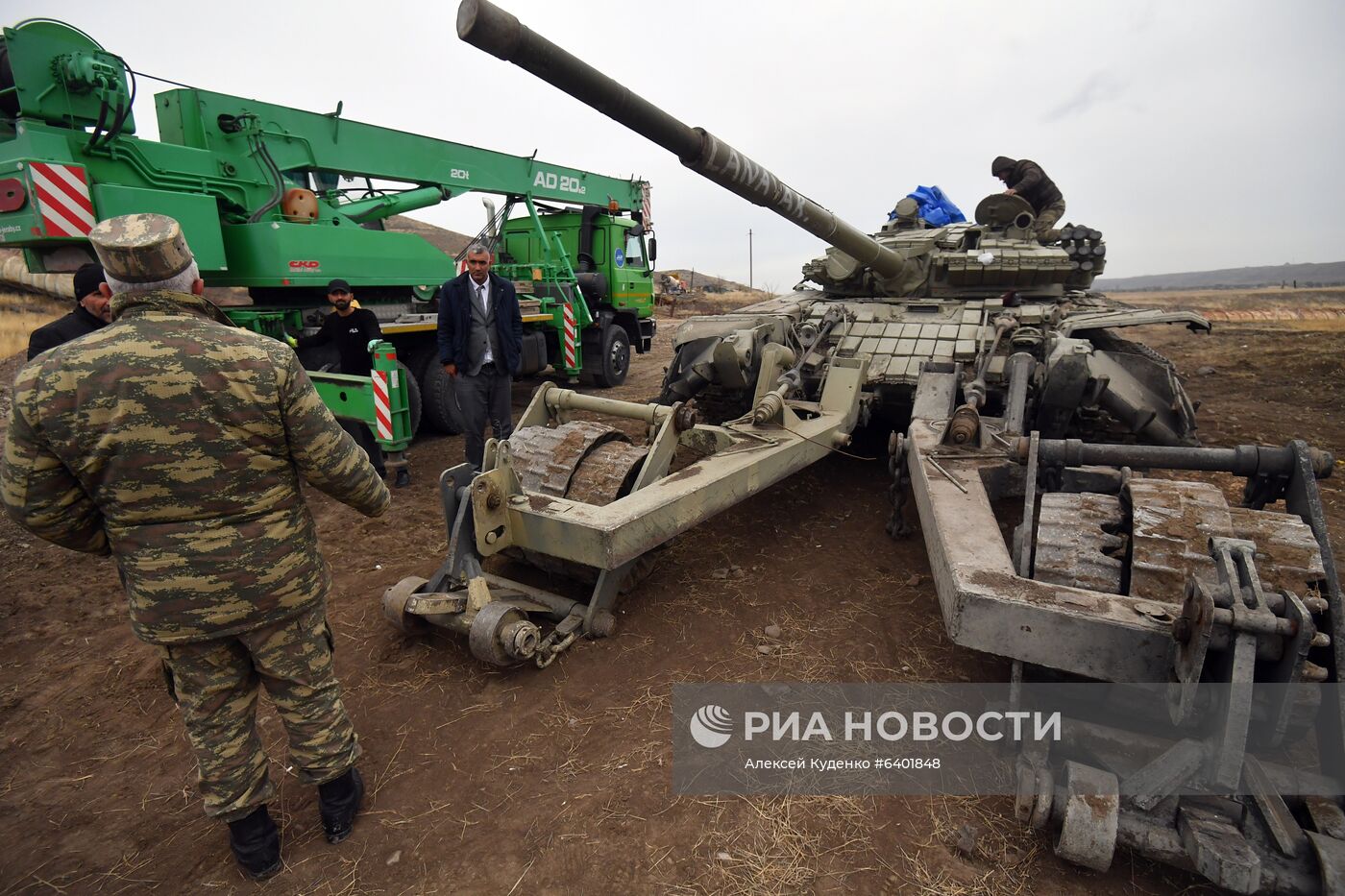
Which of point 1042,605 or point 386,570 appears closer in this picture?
point 1042,605

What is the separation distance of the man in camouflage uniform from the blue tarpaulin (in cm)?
666

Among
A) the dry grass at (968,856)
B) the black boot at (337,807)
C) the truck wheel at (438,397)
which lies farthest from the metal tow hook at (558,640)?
the truck wheel at (438,397)

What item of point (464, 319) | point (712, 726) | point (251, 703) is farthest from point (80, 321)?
point (712, 726)

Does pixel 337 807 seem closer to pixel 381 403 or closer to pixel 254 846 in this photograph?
pixel 254 846

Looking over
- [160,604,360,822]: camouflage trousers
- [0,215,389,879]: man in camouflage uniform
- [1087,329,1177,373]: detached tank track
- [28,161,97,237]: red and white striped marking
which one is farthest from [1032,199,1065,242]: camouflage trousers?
[28,161,97,237]: red and white striped marking

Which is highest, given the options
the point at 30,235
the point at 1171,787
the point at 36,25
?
the point at 36,25

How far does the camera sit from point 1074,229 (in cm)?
645

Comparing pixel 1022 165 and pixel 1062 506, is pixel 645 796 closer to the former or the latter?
pixel 1062 506

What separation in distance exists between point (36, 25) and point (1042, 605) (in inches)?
285

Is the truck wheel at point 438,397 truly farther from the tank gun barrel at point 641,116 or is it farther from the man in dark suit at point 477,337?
the tank gun barrel at point 641,116

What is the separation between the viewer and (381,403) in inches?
208

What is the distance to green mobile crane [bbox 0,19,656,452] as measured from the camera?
5145 millimetres

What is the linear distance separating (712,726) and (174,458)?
2.03m

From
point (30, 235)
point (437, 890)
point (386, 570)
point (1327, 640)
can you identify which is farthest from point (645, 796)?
point (30, 235)
